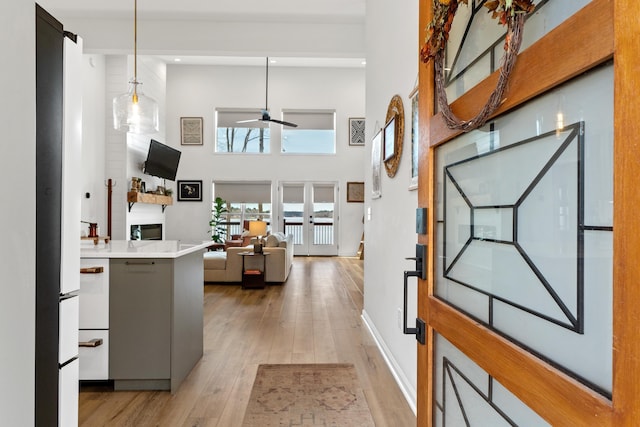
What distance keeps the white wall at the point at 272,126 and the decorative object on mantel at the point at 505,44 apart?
28.3 ft

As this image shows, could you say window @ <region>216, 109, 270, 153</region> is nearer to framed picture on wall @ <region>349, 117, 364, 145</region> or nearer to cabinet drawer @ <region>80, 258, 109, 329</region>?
framed picture on wall @ <region>349, 117, 364, 145</region>

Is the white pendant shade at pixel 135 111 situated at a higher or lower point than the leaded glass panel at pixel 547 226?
higher

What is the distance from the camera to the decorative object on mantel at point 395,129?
250 centimetres

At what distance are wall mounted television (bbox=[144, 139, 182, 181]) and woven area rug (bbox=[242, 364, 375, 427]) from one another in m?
6.22

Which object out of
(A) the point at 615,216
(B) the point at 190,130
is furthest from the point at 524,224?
(B) the point at 190,130

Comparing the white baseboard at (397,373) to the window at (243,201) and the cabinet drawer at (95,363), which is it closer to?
the cabinet drawer at (95,363)

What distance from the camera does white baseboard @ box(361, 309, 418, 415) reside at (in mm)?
2131

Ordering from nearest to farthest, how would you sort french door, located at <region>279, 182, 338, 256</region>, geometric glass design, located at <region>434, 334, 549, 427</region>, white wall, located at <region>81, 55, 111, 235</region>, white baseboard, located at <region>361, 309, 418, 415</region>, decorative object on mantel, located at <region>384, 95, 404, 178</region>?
geometric glass design, located at <region>434, 334, 549, 427</region> < white baseboard, located at <region>361, 309, 418, 415</region> < decorative object on mantel, located at <region>384, 95, 404, 178</region> < white wall, located at <region>81, 55, 111, 235</region> < french door, located at <region>279, 182, 338, 256</region>

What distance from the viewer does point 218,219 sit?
9586mm

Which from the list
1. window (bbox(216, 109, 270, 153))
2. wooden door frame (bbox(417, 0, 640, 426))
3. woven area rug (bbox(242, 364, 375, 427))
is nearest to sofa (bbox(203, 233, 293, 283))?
woven area rug (bbox(242, 364, 375, 427))

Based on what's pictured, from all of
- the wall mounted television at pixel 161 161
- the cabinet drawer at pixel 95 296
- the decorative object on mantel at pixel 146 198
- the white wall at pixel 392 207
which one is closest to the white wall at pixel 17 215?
the cabinet drawer at pixel 95 296

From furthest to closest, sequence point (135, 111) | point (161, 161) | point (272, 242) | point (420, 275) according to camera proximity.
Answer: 1. point (161, 161)
2. point (272, 242)
3. point (135, 111)
4. point (420, 275)

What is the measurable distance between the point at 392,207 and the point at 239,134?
306 inches

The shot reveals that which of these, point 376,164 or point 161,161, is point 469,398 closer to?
point 376,164
